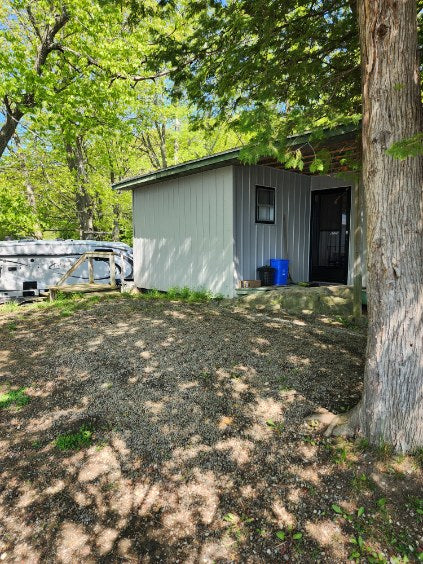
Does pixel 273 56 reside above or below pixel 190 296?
above

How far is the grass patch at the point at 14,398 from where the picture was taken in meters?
3.55

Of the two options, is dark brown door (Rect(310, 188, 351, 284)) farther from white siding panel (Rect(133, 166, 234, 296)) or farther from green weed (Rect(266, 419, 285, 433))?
green weed (Rect(266, 419, 285, 433))

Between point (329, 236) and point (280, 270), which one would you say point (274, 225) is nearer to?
point (280, 270)

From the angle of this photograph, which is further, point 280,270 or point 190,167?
point 280,270

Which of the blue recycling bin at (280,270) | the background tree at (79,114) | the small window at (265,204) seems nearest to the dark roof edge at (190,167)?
the background tree at (79,114)

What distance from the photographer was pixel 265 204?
331 inches

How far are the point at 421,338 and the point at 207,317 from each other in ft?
12.9

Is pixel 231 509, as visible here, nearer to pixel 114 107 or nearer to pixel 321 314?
pixel 321 314

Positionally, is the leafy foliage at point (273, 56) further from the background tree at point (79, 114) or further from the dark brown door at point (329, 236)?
the dark brown door at point (329, 236)

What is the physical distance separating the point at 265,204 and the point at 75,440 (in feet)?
22.1

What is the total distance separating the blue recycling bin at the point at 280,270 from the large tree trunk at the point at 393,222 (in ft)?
18.4

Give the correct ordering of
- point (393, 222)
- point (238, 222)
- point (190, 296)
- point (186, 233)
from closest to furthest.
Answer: point (393, 222)
point (238, 222)
point (190, 296)
point (186, 233)

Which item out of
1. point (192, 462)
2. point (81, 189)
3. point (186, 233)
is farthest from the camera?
point (81, 189)

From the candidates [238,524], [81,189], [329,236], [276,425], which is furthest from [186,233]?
[81,189]
